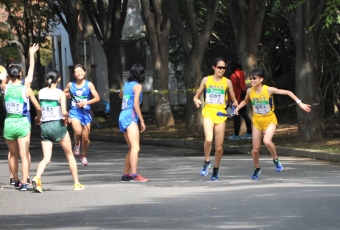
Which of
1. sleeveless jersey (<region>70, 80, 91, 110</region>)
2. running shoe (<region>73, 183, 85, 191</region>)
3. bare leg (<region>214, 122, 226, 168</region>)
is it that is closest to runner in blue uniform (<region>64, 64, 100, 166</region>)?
sleeveless jersey (<region>70, 80, 91, 110</region>)

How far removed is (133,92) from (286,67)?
24546mm

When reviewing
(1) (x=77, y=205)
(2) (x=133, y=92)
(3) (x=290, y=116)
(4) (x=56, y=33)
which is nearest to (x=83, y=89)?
(2) (x=133, y=92)

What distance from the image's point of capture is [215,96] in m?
15.7

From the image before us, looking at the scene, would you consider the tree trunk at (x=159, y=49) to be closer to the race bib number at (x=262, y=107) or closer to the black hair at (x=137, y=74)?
the race bib number at (x=262, y=107)

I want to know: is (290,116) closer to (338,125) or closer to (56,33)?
(338,125)

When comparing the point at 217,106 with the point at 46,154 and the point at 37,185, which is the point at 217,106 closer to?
the point at 46,154

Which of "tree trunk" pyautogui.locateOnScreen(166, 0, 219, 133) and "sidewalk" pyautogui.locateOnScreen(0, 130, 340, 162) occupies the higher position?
"tree trunk" pyautogui.locateOnScreen(166, 0, 219, 133)

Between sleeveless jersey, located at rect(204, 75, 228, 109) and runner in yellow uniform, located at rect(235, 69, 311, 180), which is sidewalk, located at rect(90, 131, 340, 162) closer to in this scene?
runner in yellow uniform, located at rect(235, 69, 311, 180)

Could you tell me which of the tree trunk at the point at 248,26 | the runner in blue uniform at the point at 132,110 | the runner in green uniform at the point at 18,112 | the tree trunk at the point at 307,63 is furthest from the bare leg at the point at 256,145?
the tree trunk at the point at 248,26

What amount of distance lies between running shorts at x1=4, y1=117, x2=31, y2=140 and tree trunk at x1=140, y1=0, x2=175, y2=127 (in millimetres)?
15716

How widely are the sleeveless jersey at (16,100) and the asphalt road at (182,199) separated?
110 centimetres

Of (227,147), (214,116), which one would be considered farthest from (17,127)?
(227,147)

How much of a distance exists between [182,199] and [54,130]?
247cm

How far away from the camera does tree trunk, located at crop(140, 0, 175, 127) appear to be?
101 feet
